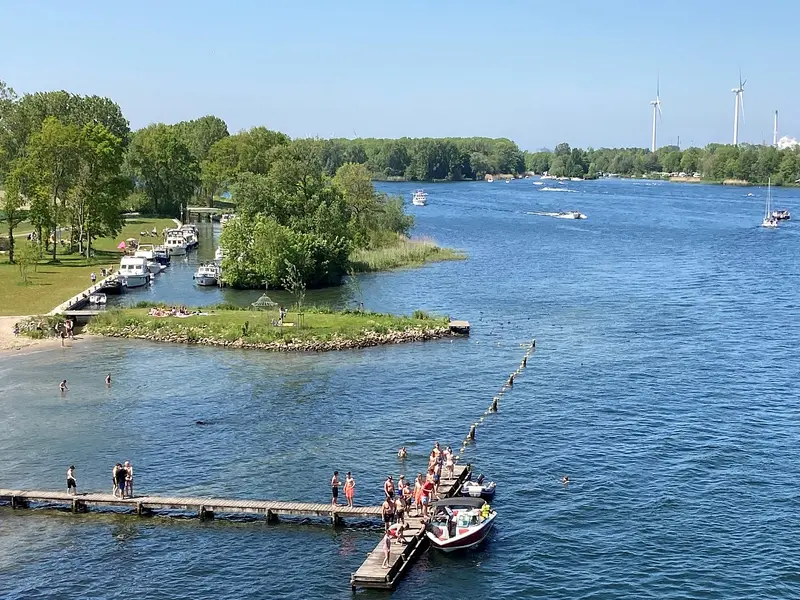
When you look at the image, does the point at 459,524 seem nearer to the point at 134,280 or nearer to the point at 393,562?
the point at 393,562

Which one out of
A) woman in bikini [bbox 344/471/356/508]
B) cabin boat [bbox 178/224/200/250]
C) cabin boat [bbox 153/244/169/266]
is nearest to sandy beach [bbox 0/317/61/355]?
woman in bikini [bbox 344/471/356/508]

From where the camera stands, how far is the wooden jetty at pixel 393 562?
39812 millimetres

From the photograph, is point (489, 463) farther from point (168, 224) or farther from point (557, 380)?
point (168, 224)

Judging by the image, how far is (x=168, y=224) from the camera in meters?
180

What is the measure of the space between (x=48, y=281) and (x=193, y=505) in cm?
6808

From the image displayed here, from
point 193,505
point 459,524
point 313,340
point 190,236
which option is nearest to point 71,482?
point 193,505

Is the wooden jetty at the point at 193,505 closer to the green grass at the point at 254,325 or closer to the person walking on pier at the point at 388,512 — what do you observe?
the person walking on pier at the point at 388,512

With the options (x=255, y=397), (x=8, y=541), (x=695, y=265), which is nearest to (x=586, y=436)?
(x=255, y=397)

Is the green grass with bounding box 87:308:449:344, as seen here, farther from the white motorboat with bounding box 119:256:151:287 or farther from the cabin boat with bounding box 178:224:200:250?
the cabin boat with bounding box 178:224:200:250

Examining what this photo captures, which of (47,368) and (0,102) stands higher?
(0,102)

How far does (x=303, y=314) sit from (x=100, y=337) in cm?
1896

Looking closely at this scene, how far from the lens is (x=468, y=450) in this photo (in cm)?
5681

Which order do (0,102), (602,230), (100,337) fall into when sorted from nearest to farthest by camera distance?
(100,337) < (0,102) < (602,230)

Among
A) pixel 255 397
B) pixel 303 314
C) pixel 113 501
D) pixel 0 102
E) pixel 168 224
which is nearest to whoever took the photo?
pixel 113 501
